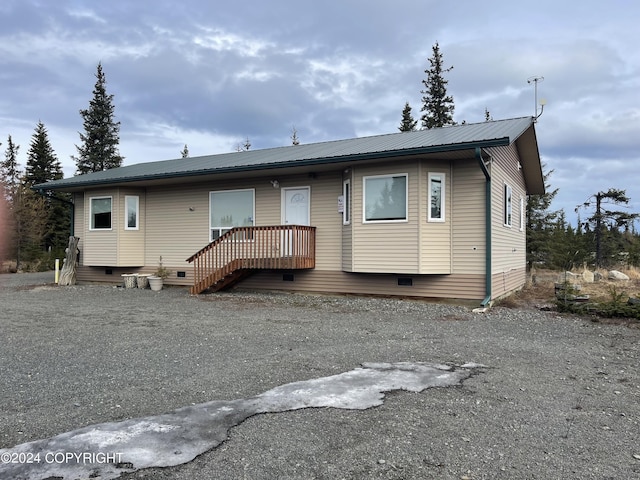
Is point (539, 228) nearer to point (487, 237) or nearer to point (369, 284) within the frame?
point (487, 237)

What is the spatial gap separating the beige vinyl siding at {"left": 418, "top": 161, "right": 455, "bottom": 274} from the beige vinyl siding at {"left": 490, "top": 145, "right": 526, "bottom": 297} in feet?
3.24

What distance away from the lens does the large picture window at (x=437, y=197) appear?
388 inches

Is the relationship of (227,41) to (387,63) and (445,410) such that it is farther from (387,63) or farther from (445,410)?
(445,410)

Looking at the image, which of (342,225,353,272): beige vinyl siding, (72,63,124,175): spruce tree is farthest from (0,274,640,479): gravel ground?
(72,63,124,175): spruce tree

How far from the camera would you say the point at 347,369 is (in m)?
4.65

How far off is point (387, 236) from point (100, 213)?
953 cm

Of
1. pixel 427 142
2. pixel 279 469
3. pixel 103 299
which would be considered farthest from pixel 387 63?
pixel 279 469

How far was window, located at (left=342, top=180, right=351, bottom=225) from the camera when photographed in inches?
419

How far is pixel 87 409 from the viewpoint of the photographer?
3.45 m

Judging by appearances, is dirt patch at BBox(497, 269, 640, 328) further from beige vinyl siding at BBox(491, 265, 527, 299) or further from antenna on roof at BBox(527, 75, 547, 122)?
antenna on roof at BBox(527, 75, 547, 122)

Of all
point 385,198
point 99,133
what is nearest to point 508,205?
point 385,198

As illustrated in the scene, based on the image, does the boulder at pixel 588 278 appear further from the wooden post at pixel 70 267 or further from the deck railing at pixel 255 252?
the wooden post at pixel 70 267

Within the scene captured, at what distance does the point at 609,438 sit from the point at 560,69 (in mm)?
17082

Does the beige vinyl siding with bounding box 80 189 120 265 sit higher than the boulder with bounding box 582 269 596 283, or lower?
higher
